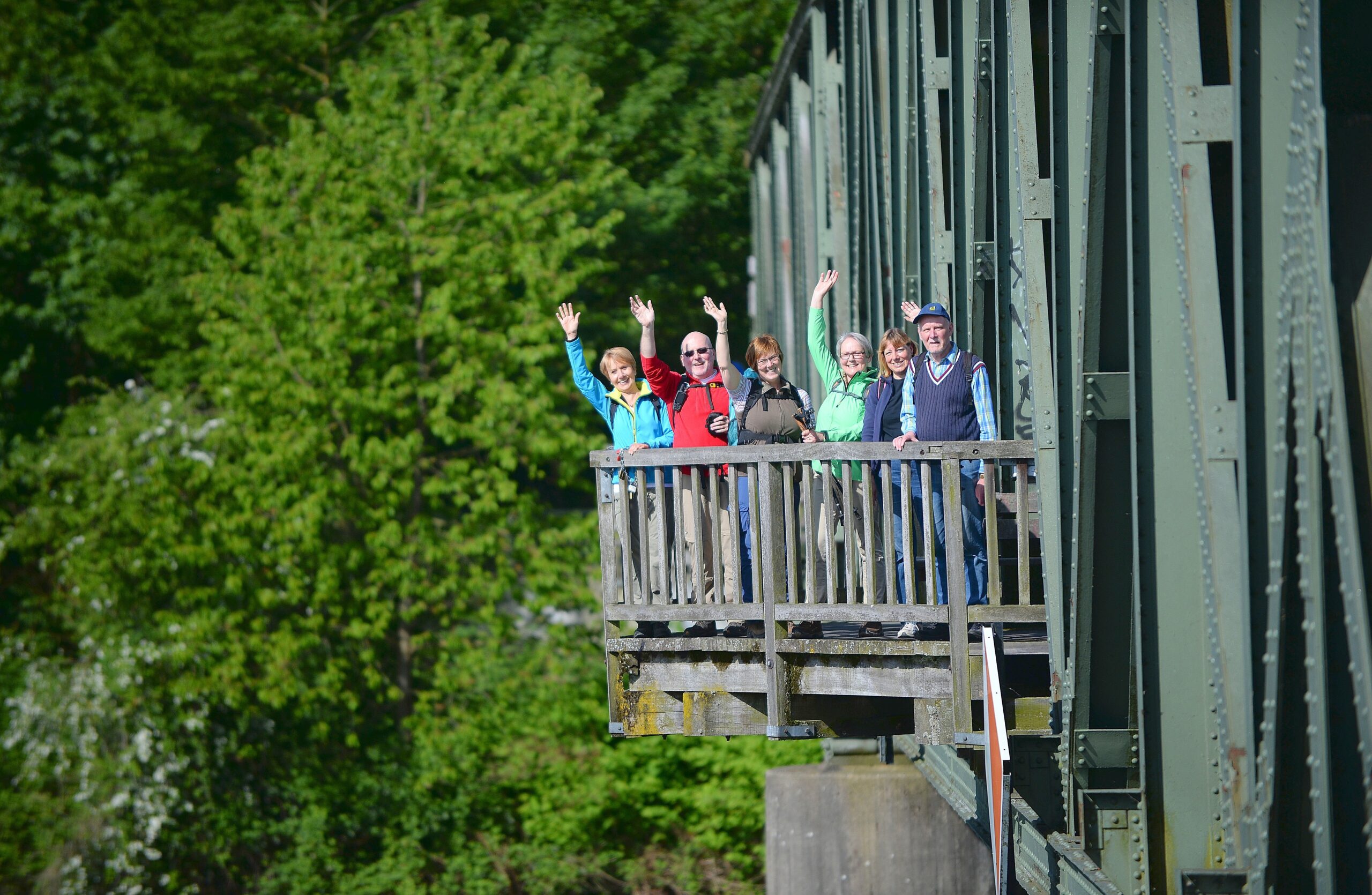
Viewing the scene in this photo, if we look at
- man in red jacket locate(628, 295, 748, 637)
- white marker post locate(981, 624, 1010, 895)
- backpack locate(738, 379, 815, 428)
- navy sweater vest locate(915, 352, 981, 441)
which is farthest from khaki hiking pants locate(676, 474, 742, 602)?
white marker post locate(981, 624, 1010, 895)

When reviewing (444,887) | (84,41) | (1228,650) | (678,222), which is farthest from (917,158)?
(84,41)

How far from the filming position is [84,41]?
85.1 ft

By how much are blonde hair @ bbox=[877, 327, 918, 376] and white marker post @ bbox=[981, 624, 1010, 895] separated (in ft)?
6.29

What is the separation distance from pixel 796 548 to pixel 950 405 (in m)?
0.88

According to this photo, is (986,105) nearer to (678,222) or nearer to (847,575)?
(847,575)

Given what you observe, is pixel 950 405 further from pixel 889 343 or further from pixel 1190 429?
pixel 1190 429

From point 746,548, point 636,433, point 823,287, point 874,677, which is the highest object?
point 823,287

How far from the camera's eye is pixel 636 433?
7.30 m

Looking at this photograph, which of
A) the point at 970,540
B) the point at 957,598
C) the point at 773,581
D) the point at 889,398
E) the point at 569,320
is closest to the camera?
the point at 957,598

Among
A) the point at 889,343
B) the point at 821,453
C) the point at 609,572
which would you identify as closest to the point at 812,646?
the point at 821,453

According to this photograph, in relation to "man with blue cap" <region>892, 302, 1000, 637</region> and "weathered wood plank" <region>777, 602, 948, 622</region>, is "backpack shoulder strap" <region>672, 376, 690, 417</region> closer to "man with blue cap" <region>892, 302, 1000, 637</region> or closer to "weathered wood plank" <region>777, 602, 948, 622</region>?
"man with blue cap" <region>892, 302, 1000, 637</region>

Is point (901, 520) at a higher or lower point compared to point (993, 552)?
higher

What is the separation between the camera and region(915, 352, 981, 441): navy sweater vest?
6.53 meters

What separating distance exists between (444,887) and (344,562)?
12.8ft
